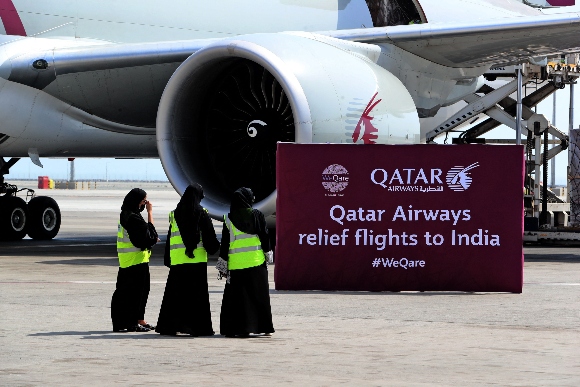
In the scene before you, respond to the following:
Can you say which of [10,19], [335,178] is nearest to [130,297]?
[335,178]

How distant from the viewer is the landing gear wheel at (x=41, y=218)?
67.7ft

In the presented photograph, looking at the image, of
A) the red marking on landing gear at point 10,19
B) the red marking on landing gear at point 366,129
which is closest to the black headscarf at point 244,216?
the red marking on landing gear at point 366,129

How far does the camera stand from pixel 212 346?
27.1 feet

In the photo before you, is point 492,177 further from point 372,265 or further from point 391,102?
point 391,102

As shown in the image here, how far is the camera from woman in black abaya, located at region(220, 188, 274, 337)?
8711 millimetres

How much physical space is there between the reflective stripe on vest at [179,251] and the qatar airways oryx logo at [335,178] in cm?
305

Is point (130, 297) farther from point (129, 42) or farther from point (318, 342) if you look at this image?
point (129, 42)

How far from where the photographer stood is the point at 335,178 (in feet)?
39.3

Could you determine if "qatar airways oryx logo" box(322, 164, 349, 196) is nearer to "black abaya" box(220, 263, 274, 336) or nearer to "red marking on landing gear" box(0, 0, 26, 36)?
"black abaya" box(220, 263, 274, 336)

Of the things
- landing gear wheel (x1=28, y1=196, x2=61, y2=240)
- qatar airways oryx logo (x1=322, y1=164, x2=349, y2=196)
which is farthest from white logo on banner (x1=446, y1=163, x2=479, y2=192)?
landing gear wheel (x1=28, y1=196, x2=61, y2=240)

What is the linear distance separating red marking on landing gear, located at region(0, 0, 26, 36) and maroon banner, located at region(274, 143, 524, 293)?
582 cm

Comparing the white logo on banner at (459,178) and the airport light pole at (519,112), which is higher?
the airport light pole at (519,112)

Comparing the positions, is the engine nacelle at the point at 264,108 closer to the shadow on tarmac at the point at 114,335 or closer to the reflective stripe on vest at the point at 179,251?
the reflective stripe on vest at the point at 179,251

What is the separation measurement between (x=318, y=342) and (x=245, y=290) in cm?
88
